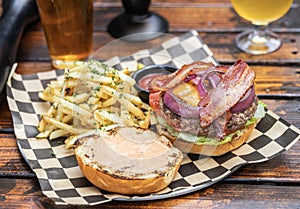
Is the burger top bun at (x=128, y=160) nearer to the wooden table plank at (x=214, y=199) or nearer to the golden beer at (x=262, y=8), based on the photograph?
the wooden table plank at (x=214, y=199)

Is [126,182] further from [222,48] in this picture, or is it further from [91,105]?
[222,48]

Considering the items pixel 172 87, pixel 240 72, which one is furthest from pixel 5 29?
pixel 240 72

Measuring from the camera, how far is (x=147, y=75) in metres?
2.63

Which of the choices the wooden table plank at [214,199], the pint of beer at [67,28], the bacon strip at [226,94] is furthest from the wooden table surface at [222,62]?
the bacon strip at [226,94]

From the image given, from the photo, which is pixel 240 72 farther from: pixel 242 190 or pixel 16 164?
pixel 16 164

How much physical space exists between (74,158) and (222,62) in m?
1.06

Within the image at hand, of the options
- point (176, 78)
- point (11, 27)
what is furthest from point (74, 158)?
point (11, 27)

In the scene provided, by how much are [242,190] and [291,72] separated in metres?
0.98

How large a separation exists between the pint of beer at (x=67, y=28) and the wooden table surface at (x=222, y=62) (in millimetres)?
133

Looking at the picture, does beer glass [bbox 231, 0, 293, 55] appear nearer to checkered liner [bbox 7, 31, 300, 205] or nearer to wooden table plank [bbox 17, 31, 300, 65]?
wooden table plank [bbox 17, 31, 300, 65]

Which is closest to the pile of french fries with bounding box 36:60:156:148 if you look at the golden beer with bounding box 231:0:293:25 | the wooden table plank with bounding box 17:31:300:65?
the wooden table plank with bounding box 17:31:300:65

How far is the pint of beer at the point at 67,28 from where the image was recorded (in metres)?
2.79

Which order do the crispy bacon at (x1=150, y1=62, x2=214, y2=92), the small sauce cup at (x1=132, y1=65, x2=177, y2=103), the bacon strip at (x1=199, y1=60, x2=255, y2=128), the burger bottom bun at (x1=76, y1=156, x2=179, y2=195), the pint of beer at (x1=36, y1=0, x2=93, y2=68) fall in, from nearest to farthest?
the burger bottom bun at (x1=76, y1=156, x2=179, y2=195) < the bacon strip at (x1=199, y1=60, x2=255, y2=128) < the crispy bacon at (x1=150, y1=62, x2=214, y2=92) < the small sauce cup at (x1=132, y1=65, x2=177, y2=103) < the pint of beer at (x1=36, y1=0, x2=93, y2=68)

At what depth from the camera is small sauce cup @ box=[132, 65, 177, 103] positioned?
2531 mm
